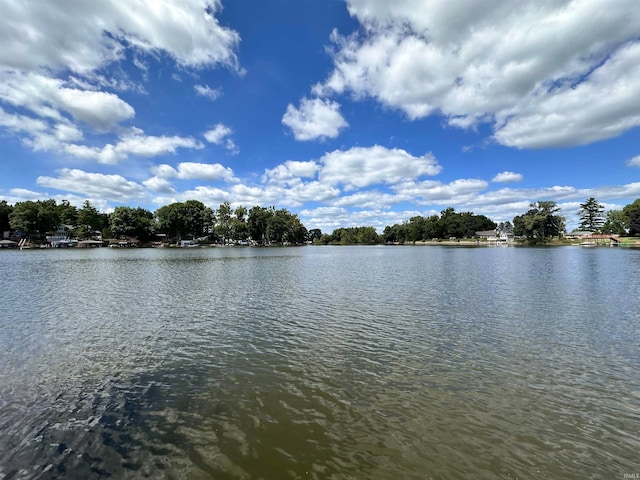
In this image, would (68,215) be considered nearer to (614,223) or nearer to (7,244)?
(7,244)

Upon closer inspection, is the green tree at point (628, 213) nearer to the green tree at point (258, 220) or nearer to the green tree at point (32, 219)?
the green tree at point (258, 220)

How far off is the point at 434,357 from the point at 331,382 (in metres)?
4.28

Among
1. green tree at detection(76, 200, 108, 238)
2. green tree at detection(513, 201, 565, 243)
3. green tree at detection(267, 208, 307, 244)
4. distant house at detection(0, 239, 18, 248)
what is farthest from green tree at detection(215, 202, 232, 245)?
green tree at detection(513, 201, 565, 243)

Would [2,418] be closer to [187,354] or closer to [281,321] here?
[187,354]

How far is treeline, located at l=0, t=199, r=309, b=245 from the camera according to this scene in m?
127

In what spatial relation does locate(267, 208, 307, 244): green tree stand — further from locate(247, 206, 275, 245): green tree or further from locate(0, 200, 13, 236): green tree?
locate(0, 200, 13, 236): green tree

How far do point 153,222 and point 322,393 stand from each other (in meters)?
169

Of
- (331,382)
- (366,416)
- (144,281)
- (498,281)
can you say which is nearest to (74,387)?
(331,382)

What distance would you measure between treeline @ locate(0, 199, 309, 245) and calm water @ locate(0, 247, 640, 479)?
143m

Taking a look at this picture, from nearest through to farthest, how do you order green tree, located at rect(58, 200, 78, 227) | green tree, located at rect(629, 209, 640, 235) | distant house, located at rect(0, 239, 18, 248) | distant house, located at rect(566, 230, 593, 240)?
green tree, located at rect(629, 209, 640, 235) → distant house, located at rect(0, 239, 18, 248) → green tree, located at rect(58, 200, 78, 227) → distant house, located at rect(566, 230, 593, 240)

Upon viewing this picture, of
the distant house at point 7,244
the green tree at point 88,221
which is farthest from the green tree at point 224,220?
the distant house at point 7,244

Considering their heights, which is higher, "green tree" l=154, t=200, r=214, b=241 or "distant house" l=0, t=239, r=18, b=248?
"green tree" l=154, t=200, r=214, b=241

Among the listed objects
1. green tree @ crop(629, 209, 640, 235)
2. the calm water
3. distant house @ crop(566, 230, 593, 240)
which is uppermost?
green tree @ crop(629, 209, 640, 235)

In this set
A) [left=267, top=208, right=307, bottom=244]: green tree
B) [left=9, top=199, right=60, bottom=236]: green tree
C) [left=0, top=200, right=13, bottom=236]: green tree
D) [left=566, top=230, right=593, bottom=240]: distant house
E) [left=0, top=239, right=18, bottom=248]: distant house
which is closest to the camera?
[left=9, top=199, right=60, bottom=236]: green tree
